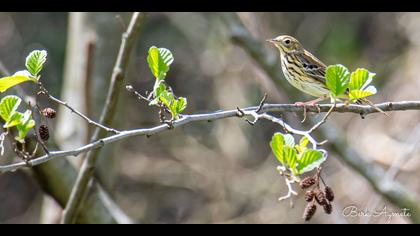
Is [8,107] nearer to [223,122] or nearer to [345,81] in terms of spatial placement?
[345,81]

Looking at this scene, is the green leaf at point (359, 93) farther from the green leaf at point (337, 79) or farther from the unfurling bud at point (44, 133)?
the unfurling bud at point (44, 133)

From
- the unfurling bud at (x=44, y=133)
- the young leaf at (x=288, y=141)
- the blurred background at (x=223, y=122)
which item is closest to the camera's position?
the young leaf at (x=288, y=141)

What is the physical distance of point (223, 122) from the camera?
30.4 ft

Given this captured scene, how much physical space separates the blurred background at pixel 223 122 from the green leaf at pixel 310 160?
5.35m

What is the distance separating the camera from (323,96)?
4.82 meters

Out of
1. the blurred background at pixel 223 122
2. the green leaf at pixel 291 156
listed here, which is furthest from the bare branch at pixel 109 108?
the blurred background at pixel 223 122

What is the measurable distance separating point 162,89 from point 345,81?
736mm

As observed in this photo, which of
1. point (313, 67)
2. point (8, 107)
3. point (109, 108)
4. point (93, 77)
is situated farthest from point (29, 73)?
point (313, 67)

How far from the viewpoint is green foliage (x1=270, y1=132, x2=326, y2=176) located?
2.51 metres

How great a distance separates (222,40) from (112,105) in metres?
4.13

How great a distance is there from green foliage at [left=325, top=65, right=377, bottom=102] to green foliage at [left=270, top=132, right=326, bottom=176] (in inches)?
12.9

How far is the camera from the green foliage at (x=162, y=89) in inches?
110
